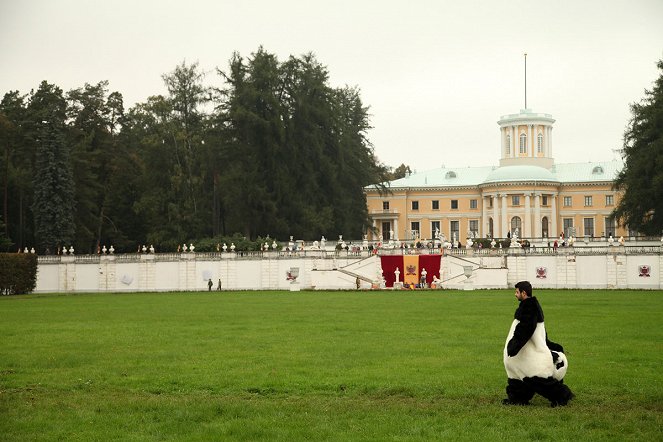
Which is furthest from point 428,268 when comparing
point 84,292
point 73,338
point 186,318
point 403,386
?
point 403,386

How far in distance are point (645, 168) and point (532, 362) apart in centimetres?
5660

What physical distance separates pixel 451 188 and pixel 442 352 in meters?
90.8

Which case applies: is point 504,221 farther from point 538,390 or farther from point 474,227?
point 538,390

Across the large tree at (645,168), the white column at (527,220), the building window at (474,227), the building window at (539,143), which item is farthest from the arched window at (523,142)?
the large tree at (645,168)

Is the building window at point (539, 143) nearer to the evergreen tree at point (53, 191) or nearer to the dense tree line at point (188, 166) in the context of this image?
the dense tree line at point (188, 166)

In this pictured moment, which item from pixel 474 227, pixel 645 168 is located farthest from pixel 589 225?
pixel 645 168

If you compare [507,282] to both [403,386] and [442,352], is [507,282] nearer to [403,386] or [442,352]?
[442,352]

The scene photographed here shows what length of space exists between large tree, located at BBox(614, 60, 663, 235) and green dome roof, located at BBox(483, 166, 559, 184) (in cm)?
2900

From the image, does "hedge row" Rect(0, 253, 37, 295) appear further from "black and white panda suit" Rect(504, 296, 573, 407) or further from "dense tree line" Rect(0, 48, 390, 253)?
"black and white panda suit" Rect(504, 296, 573, 407)

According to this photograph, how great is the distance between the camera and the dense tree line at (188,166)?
78.1 metres

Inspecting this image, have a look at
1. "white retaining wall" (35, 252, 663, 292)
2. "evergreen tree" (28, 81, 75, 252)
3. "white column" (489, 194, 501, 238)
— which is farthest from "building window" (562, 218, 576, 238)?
"evergreen tree" (28, 81, 75, 252)

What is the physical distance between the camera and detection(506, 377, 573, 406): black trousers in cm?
1458

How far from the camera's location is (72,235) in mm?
78250

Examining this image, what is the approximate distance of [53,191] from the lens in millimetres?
76750
